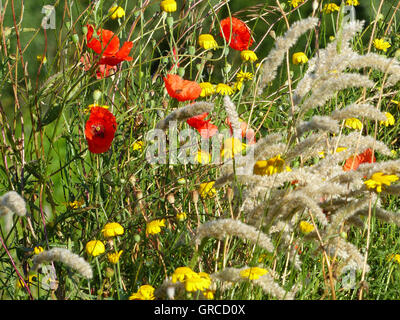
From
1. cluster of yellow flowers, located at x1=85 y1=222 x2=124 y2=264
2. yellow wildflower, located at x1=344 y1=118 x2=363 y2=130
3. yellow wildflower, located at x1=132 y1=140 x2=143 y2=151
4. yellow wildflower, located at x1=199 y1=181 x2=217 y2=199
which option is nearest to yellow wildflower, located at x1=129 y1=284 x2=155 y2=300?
cluster of yellow flowers, located at x1=85 y1=222 x2=124 y2=264

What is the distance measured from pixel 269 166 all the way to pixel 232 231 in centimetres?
20

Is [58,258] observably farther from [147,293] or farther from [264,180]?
[264,180]

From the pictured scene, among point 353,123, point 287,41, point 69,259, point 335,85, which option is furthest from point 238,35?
point 69,259

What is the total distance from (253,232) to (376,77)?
1537 mm

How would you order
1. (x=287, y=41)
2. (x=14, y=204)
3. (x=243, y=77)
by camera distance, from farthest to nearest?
1. (x=243, y=77)
2. (x=287, y=41)
3. (x=14, y=204)

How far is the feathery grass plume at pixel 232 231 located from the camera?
0.96 meters

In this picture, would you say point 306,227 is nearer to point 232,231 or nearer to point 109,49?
point 232,231

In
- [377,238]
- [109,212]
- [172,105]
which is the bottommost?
[377,238]

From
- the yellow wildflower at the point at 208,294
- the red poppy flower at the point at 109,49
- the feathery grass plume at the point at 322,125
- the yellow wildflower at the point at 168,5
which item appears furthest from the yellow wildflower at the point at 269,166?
the yellow wildflower at the point at 168,5

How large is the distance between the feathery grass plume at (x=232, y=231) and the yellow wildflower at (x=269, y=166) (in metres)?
0.16

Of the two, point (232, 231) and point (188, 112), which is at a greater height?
point (188, 112)

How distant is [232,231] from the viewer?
0.96 meters
